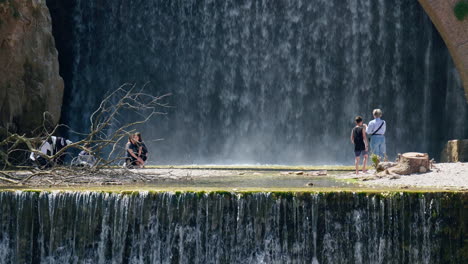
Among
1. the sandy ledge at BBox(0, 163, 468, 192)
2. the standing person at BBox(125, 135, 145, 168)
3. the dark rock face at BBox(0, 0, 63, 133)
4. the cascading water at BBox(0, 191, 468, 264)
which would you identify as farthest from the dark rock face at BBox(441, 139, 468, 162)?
the dark rock face at BBox(0, 0, 63, 133)

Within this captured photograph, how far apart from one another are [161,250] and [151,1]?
701 inches

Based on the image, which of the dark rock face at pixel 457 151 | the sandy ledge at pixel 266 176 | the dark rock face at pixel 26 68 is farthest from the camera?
the dark rock face at pixel 26 68

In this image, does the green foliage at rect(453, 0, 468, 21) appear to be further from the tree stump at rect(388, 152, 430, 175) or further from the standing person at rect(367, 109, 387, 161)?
the tree stump at rect(388, 152, 430, 175)

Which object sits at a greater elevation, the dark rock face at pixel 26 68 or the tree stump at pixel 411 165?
the dark rock face at pixel 26 68

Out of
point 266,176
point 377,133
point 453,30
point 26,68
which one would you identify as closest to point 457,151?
point 453,30

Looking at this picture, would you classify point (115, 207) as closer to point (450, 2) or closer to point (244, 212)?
point (244, 212)

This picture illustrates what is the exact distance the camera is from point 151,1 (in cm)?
2738

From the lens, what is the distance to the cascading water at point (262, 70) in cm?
2588

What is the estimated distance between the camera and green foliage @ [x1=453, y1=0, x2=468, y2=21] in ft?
68.8

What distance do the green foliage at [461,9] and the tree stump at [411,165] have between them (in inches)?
320

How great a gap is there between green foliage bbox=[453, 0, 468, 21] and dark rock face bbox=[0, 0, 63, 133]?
10857 mm

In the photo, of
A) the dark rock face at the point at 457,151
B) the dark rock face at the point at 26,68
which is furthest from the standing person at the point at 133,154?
the dark rock face at the point at 457,151

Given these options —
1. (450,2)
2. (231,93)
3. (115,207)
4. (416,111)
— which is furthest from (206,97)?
(115,207)

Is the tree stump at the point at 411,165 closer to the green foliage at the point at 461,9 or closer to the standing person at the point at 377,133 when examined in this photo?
the standing person at the point at 377,133
